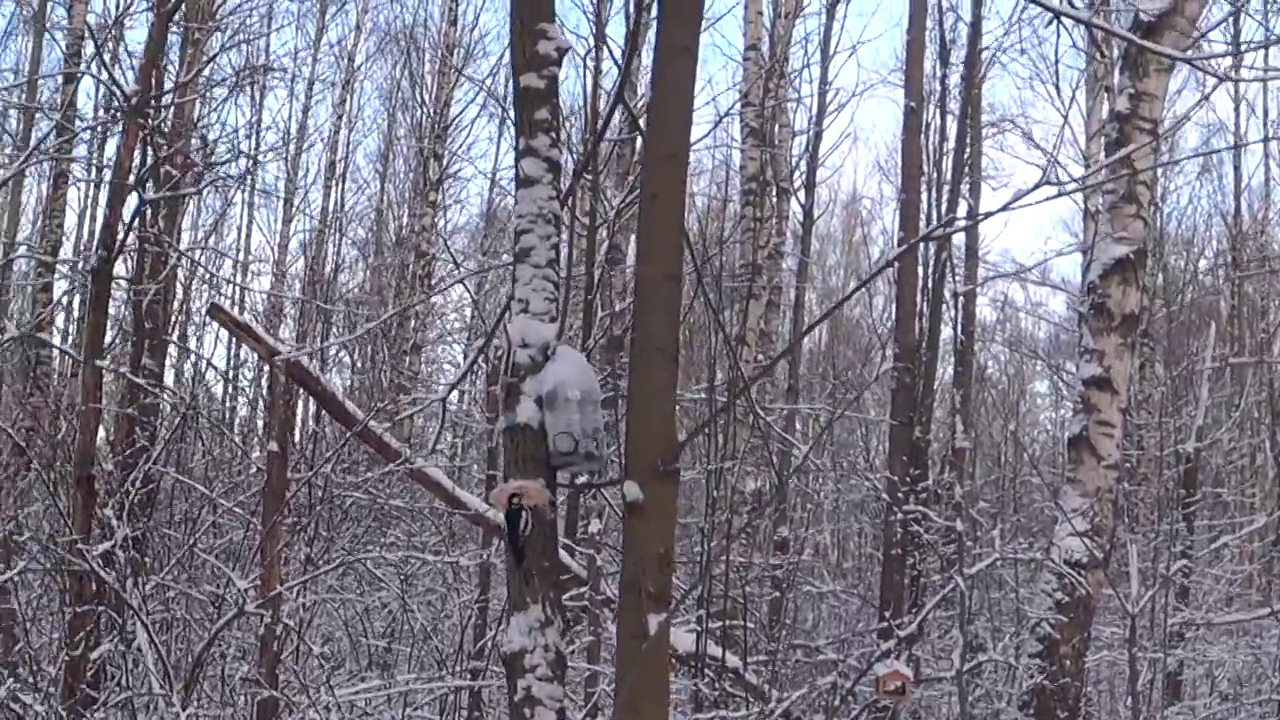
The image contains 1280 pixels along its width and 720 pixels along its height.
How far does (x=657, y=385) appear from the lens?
2533mm

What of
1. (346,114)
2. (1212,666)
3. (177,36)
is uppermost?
(346,114)

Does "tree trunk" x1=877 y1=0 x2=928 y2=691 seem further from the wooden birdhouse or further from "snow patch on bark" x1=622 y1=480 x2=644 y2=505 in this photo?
"snow patch on bark" x1=622 y1=480 x2=644 y2=505

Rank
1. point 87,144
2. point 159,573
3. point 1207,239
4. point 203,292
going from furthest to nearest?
1. point 1207,239
2. point 87,144
3. point 203,292
4. point 159,573

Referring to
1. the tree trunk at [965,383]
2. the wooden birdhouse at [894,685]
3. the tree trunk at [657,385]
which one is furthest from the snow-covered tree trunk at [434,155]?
the tree trunk at [657,385]

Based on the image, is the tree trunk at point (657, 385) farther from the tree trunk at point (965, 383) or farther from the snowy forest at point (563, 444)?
the tree trunk at point (965, 383)

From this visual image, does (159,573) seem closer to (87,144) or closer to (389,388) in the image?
(389,388)

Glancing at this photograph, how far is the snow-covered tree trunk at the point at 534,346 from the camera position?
2744 mm

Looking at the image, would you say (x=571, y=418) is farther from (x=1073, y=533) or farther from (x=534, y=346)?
(x=1073, y=533)

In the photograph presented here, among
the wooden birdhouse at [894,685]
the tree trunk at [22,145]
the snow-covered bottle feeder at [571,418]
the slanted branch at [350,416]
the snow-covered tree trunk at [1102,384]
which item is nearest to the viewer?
the snow-covered bottle feeder at [571,418]

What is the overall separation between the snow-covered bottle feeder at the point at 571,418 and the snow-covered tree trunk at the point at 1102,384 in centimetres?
352

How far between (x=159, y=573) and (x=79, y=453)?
60cm

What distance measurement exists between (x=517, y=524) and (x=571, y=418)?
0.30m

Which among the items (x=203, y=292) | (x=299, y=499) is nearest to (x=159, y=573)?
(x=299, y=499)

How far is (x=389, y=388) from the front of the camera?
532 cm
